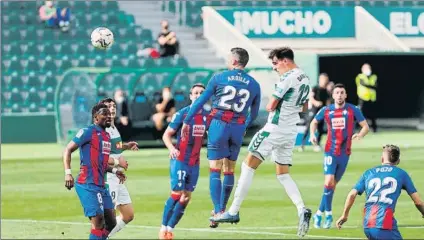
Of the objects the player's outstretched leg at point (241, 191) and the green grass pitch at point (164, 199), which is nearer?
the player's outstretched leg at point (241, 191)

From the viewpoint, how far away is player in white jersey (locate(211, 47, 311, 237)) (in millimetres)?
15453

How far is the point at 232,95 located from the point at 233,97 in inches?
1.1

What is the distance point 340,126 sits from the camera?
1895 cm

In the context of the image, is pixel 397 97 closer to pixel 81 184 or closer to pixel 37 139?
pixel 37 139

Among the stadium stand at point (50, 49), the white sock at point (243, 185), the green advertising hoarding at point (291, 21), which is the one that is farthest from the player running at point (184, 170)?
the stadium stand at point (50, 49)

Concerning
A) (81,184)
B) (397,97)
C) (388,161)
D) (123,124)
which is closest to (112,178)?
(81,184)

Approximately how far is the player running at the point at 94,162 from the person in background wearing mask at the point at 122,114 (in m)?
18.7

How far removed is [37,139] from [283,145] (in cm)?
2389

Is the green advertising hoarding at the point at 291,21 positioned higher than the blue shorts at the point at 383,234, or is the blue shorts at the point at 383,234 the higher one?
the green advertising hoarding at the point at 291,21

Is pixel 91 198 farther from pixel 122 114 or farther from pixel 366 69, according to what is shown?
pixel 366 69

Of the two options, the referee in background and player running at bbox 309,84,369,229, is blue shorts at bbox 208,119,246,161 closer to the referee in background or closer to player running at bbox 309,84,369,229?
player running at bbox 309,84,369,229

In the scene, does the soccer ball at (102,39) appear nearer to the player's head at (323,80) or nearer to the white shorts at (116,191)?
the white shorts at (116,191)

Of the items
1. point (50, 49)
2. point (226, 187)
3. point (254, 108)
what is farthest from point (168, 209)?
point (50, 49)

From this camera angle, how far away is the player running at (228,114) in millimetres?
15414
